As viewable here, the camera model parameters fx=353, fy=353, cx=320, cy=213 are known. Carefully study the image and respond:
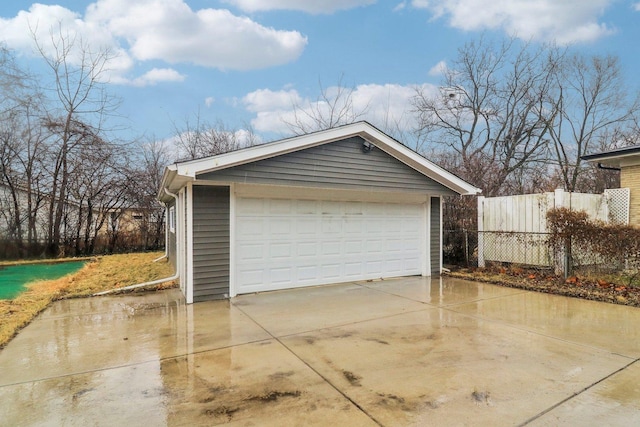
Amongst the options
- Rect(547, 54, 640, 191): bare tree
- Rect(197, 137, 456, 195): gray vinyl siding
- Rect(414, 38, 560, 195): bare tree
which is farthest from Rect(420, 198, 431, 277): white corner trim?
Rect(547, 54, 640, 191): bare tree

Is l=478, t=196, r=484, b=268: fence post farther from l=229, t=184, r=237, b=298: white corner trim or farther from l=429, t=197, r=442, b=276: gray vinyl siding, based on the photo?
l=229, t=184, r=237, b=298: white corner trim

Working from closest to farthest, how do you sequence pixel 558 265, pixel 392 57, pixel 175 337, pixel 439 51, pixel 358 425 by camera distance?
1. pixel 358 425
2. pixel 175 337
3. pixel 558 265
4. pixel 392 57
5. pixel 439 51

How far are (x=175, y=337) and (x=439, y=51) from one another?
18994 millimetres

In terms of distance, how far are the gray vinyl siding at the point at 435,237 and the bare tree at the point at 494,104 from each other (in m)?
10.3

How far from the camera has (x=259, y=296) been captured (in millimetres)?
6992

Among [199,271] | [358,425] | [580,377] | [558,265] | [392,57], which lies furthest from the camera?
[392,57]

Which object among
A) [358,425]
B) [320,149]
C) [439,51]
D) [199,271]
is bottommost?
[358,425]

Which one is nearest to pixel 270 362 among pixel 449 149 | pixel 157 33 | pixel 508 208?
pixel 508 208

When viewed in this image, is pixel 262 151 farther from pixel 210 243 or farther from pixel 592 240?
pixel 592 240

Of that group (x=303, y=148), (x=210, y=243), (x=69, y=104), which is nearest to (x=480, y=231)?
(x=303, y=148)

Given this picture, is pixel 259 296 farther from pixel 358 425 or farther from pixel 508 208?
pixel 508 208

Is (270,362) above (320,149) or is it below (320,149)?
below

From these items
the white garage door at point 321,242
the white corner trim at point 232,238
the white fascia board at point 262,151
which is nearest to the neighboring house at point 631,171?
the white garage door at point 321,242

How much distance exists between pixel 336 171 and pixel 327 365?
462 cm
